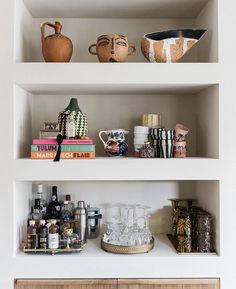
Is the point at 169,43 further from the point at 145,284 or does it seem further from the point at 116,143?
the point at 145,284

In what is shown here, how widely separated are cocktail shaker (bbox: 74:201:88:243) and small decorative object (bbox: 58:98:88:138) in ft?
1.20

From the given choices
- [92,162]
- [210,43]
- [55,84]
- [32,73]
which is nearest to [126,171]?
[92,162]

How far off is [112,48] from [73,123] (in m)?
0.39

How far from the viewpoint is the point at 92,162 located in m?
1.60

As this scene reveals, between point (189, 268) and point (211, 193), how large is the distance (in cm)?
37

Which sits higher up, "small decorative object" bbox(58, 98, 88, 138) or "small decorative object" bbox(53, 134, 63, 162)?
"small decorative object" bbox(58, 98, 88, 138)

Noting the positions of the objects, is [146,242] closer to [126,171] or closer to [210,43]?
[126,171]

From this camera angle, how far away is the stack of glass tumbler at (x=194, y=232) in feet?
5.42

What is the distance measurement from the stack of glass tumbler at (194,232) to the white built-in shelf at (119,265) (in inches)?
2.3

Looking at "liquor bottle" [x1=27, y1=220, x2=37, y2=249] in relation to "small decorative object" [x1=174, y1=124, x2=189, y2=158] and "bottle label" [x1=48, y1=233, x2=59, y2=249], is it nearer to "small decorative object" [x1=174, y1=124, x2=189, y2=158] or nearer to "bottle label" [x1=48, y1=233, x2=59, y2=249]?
"bottle label" [x1=48, y1=233, x2=59, y2=249]

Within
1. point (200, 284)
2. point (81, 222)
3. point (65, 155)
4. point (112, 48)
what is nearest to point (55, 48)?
point (112, 48)

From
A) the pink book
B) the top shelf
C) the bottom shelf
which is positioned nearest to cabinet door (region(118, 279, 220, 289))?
the bottom shelf

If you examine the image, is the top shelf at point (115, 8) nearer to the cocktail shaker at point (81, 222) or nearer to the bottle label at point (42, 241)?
the cocktail shaker at point (81, 222)

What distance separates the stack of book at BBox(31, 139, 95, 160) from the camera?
1624 millimetres
